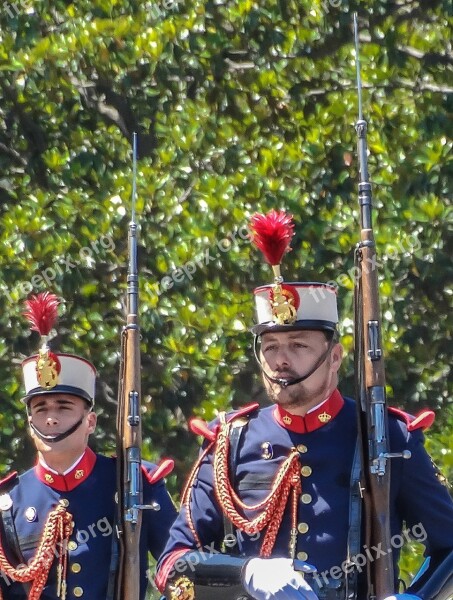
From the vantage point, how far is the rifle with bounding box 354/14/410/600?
19.7ft

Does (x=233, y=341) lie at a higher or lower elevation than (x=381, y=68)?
lower

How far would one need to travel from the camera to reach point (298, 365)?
20.1 feet

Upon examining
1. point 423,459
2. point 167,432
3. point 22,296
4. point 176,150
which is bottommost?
point 423,459

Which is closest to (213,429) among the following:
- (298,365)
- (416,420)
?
(298,365)

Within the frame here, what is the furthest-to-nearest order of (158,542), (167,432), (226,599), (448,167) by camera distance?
(167,432) < (448,167) < (158,542) < (226,599)

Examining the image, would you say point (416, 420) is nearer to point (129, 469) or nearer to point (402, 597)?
point (402, 597)

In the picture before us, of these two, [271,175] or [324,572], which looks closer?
[324,572]

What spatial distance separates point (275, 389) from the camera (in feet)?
20.0

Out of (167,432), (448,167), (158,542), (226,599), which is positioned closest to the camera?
(226,599)

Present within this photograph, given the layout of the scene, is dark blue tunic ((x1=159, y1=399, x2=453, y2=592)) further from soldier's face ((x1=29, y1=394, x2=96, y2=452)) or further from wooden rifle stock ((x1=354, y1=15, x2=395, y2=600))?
soldier's face ((x1=29, y1=394, x2=96, y2=452))

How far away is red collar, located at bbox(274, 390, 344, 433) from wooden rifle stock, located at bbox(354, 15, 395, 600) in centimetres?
14

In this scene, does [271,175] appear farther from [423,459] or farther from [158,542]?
[423,459]

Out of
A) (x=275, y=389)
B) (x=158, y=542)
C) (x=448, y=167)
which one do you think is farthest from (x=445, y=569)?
(x=448, y=167)

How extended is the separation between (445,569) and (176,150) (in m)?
4.05
